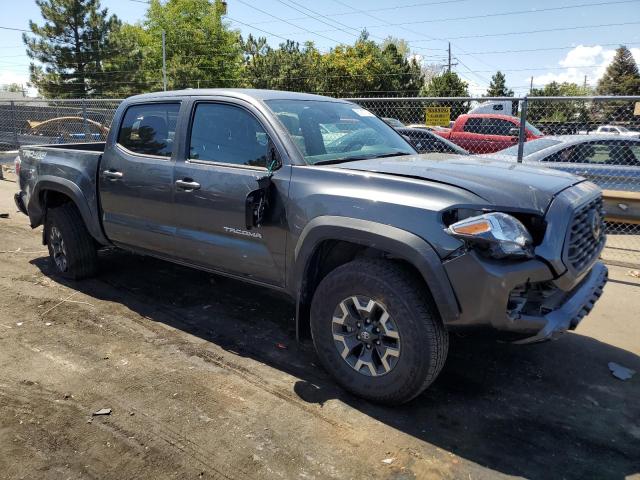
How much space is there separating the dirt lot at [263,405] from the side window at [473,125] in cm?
950

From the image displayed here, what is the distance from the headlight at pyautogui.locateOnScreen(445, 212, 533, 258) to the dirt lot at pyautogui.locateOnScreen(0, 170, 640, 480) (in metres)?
1.09

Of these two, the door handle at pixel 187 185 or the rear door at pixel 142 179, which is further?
the rear door at pixel 142 179

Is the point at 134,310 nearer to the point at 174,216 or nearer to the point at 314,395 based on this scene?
the point at 174,216

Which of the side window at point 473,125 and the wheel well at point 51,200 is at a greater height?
the side window at point 473,125

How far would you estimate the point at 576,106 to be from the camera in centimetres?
801

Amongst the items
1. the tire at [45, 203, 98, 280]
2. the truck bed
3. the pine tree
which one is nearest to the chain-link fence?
the truck bed

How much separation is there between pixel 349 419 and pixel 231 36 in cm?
6110

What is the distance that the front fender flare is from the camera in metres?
2.84

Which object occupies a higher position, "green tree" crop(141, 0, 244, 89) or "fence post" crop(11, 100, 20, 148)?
"green tree" crop(141, 0, 244, 89)

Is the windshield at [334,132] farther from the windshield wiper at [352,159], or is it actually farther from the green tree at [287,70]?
the green tree at [287,70]

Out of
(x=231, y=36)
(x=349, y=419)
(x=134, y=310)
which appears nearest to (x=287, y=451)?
(x=349, y=419)

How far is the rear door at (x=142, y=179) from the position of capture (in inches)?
170

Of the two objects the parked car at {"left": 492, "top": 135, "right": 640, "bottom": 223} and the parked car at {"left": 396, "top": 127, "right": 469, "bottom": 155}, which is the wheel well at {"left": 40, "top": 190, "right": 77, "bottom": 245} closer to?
the parked car at {"left": 492, "top": 135, "right": 640, "bottom": 223}

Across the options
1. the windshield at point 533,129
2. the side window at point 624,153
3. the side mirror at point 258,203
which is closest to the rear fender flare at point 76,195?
the side mirror at point 258,203
